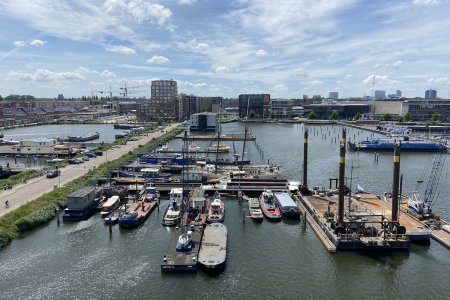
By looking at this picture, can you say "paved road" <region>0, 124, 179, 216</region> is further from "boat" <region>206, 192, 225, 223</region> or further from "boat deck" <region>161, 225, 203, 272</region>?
"boat" <region>206, 192, 225, 223</region>

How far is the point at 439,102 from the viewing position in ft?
506

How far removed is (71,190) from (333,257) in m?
28.5

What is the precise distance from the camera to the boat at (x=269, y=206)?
3509 centimetres

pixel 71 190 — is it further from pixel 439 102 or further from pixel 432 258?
pixel 439 102

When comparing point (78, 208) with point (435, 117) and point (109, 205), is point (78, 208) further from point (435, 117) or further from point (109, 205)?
point (435, 117)

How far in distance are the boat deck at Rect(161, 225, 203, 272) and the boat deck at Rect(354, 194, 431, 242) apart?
16896 millimetres

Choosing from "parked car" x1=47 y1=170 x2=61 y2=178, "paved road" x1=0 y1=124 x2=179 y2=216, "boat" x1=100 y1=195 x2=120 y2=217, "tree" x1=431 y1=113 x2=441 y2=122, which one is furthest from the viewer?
"tree" x1=431 y1=113 x2=441 y2=122

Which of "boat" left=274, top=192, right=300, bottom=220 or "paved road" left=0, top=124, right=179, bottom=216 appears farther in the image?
"paved road" left=0, top=124, right=179, bottom=216

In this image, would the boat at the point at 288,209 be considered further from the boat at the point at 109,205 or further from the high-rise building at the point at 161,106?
the high-rise building at the point at 161,106

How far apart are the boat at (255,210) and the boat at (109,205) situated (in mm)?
13839

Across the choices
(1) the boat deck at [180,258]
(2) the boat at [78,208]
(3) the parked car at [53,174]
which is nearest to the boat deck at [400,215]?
(1) the boat deck at [180,258]

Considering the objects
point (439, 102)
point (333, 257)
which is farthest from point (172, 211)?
point (439, 102)

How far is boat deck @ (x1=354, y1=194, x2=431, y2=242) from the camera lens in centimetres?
2920

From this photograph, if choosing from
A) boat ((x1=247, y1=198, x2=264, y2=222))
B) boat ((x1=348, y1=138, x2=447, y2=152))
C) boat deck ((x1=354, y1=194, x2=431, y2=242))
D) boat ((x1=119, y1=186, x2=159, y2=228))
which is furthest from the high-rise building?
boat deck ((x1=354, y1=194, x2=431, y2=242))
